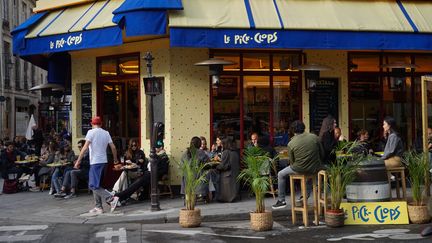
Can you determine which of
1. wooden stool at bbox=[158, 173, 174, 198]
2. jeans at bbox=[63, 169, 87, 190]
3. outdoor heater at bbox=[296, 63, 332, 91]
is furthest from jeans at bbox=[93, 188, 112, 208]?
outdoor heater at bbox=[296, 63, 332, 91]

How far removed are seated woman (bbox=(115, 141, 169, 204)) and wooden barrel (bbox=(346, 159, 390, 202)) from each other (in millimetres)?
4184

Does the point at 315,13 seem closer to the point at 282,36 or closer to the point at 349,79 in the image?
the point at 282,36

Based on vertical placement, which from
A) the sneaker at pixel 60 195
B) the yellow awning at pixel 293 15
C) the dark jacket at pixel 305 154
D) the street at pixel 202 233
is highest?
the yellow awning at pixel 293 15

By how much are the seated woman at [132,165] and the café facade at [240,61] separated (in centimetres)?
77

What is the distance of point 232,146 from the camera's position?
12.0 meters

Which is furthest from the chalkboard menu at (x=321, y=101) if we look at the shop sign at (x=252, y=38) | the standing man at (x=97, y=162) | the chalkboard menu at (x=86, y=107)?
the chalkboard menu at (x=86, y=107)

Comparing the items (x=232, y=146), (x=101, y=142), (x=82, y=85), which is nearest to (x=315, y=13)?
(x=232, y=146)

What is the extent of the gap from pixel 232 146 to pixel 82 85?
5582 millimetres

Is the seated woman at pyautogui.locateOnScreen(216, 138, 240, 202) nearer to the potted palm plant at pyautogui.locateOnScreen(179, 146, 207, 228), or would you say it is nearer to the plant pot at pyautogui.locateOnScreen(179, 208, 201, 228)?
the potted palm plant at pyautogui.locateOnScreen(179, 146, 207, 228)

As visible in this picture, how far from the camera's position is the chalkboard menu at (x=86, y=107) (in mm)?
15375

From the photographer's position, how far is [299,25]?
476 inches

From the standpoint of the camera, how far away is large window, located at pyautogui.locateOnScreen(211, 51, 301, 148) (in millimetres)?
13461

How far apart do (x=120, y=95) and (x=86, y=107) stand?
113 centimetres

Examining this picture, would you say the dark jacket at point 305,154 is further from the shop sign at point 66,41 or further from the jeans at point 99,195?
the shop sign at point 66,41
